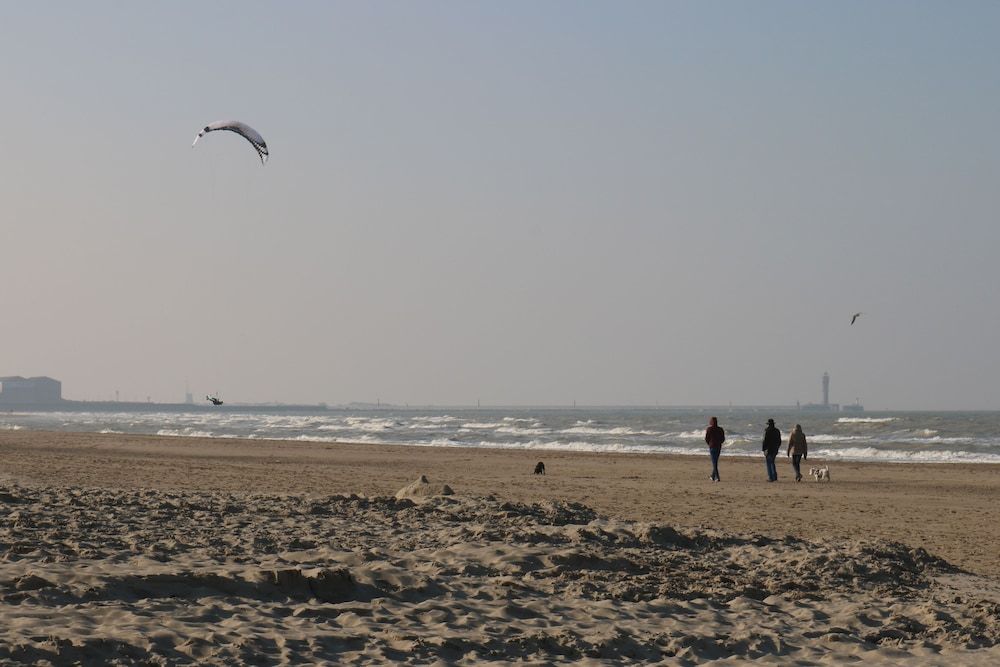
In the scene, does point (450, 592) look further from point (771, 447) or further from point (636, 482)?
point (771, 447)

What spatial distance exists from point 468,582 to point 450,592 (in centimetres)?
36

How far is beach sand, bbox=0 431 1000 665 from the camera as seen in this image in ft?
20.7

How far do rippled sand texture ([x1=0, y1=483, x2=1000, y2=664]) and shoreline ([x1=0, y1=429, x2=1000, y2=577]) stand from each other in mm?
1993

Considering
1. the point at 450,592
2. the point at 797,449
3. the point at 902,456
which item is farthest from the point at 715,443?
the point at 902,456

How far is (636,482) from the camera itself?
20.5 meters

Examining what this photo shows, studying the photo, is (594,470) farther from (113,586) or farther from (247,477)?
(113,586)

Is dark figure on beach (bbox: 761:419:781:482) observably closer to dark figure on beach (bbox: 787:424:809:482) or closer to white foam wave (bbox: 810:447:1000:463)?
dark figure on beach (bbox: 787:424:809:482)

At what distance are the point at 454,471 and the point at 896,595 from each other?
15.9m

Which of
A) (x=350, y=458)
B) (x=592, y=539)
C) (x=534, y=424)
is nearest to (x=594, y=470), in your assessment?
(x=350, y=458)

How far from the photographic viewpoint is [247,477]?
20.0 meters

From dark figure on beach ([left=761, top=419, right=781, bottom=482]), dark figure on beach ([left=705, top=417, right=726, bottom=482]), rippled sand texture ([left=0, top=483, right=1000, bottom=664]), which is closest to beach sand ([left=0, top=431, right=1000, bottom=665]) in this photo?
rippled sand texture ([left=0, top=483, right=1000, bottom=664])

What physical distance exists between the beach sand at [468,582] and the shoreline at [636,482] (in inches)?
7.2

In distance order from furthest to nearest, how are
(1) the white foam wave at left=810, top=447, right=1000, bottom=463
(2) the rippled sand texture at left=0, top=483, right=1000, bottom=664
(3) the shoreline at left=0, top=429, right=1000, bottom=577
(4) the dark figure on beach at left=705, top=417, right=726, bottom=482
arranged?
1. (1) the white foam wave at left=810, top=447, right=1000, bottom=463
2. (4) the dark figure on beach at left=705, top=417, right=726, bottom=482
3. (3) the shoreline at left=0, top=429, right=1000, bottom=577
4. (2) the rippled sand texture at left=0, top=483, right=1000, bottom=664

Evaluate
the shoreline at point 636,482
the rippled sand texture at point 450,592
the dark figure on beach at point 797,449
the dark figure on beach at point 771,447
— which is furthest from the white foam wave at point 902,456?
the rippled sand texture at point 450,592
